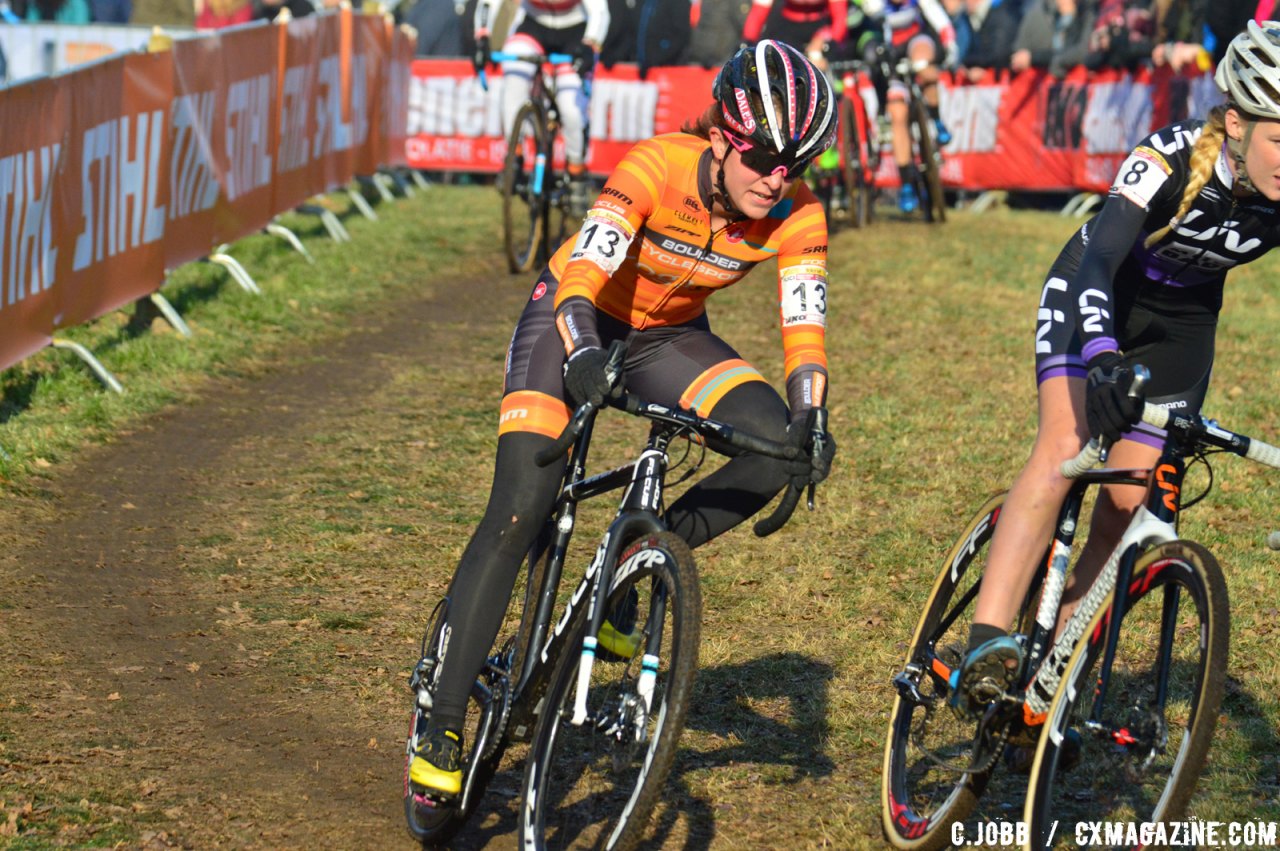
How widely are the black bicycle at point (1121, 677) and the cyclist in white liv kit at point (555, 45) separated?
31.5 feet

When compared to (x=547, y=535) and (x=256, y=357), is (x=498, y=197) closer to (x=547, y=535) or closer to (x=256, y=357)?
(x=256, y=357)

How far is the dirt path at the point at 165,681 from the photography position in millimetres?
5129

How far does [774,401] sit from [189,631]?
9.76ft

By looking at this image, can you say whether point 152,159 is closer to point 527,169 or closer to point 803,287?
point 527,169

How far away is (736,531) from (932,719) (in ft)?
10.5

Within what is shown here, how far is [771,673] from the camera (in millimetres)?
6461

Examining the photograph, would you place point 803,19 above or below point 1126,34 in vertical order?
below

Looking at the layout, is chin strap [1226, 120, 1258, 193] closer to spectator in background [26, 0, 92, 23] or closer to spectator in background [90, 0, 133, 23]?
spectator in background [26, 0, 92, 23]

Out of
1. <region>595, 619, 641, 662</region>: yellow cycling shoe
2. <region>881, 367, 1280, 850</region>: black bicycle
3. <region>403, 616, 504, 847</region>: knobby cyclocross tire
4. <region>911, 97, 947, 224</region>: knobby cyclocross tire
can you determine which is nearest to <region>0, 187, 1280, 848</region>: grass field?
<region>403, 616, 504, 847</region>: knobby cyclocross tire

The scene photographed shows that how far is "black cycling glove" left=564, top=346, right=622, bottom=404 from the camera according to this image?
171 inches

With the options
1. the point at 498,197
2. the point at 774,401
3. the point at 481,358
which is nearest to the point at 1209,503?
the point at 774,401

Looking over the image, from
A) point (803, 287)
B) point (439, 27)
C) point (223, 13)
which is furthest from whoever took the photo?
point (439, 27)

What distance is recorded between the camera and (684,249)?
523 centimetres

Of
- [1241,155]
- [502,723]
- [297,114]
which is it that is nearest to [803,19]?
[297,114]
